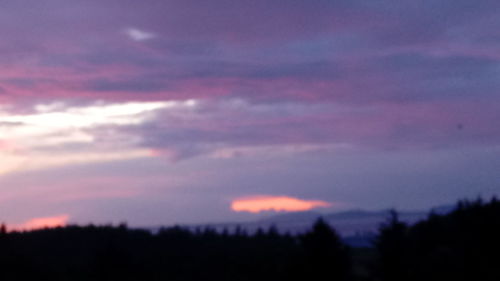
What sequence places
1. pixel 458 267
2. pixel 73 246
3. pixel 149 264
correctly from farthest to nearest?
1. pixel 73 246
2. pixel 149 264
3. pixel 458 267

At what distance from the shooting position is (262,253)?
3928 centimetres

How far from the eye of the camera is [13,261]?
35250 millimetres

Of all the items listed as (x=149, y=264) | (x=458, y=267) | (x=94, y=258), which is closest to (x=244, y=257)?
(x=149, y=264)

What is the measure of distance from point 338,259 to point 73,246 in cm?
1851

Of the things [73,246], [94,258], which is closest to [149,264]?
[94,258]

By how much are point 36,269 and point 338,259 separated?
14254 mm

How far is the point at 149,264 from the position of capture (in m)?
38.4

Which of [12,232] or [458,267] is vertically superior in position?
[12,232]

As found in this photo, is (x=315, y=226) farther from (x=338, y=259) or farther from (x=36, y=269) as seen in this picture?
(x=36, y=269)

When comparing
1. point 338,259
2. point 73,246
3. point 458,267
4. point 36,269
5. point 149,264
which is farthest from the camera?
point 73,246

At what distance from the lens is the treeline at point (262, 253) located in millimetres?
28703

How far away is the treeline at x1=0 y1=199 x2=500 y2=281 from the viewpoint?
28.7 metres

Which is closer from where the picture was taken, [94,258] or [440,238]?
[440,238]

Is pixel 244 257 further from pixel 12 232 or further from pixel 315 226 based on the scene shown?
pixel 12 232
